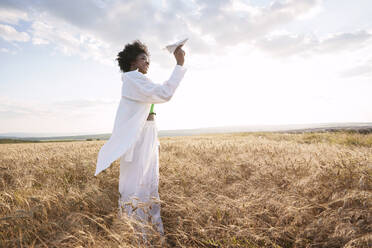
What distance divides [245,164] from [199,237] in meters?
2.18

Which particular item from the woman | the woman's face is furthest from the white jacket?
the woman's face

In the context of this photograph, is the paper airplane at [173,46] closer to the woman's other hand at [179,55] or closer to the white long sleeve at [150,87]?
the woman's other hand at [179,55]

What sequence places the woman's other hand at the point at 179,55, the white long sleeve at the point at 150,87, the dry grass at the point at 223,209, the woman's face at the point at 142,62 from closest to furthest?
the dry grass at the point at 223,209, the white long sleeve at the point at 150,87, the woman's other hand at the point at 179,55, the woman's face at the point at 142,62

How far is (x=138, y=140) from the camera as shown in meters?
2.54

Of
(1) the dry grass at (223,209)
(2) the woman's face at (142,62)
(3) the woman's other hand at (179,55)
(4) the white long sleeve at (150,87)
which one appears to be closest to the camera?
(1) the dry grass at (223,209)

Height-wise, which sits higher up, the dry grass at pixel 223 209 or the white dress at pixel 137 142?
the white dress at pixel 137 142

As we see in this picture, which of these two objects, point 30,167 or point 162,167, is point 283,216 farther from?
point 30,167

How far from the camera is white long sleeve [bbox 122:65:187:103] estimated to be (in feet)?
7.33

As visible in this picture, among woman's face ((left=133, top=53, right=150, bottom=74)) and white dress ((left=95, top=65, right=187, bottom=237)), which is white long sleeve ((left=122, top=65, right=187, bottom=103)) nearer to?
white dress ((left=95, top=65, right=187, bottom=237))

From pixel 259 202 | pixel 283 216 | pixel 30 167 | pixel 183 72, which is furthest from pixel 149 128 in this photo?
pixel 30 167

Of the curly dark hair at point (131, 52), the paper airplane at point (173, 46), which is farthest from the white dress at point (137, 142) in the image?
the curly dark hair at point (131, 52)

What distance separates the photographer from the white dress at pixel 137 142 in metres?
2.27

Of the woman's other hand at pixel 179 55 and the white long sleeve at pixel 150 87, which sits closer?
the white long sleeve at pixel 150 87

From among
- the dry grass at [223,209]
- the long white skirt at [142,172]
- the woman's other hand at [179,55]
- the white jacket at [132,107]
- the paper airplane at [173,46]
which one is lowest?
the dry grass at [223,209]
